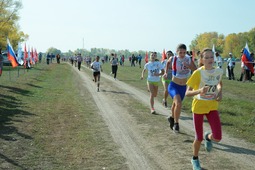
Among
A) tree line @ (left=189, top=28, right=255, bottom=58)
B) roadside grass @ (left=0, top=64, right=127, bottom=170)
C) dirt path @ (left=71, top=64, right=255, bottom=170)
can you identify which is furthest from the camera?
tree line @ (left=189, top=28, right=255, bottom=58)

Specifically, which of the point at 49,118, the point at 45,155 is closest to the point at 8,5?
the point at 49,118

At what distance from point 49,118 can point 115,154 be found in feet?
13.6

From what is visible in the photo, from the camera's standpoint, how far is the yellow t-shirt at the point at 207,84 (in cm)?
533

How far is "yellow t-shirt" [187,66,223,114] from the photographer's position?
533 cm

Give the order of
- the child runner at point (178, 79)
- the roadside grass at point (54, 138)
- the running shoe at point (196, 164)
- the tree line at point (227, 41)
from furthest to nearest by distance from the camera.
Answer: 1. the tree line at point (227, 41)
2. the child runner at point (178, 79)
3. the roadside grass at point (54, 138)
4. the running shoe at point (196, 164)

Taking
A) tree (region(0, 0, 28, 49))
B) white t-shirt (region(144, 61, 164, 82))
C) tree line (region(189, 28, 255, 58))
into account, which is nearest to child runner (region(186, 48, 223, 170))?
white t-shirt (region(144, 61, 164, 82))

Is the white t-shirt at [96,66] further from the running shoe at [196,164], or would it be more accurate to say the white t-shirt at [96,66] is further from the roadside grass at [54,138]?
the running shoe at [196,164]

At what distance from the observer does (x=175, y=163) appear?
5.70m

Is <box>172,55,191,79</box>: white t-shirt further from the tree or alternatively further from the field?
the tree

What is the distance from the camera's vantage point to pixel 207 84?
210 inches

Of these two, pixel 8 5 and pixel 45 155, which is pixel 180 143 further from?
pixel 8 5

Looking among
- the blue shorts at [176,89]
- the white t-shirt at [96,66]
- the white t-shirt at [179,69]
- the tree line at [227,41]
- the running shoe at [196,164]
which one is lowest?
the running shoe at [196,164]

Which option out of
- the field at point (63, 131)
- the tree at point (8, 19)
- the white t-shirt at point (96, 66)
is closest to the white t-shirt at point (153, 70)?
the field at point (63, 131)

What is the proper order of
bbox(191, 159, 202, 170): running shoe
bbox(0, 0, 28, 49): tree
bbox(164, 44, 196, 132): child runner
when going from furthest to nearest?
bbox(0, 0, 28, 49): tree
bbox(164, 44, 196, 132): child runner
bbox(191, 159, 202, 170): running shoe
